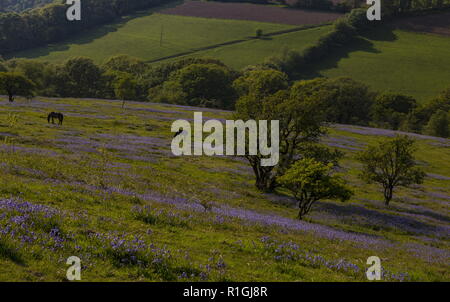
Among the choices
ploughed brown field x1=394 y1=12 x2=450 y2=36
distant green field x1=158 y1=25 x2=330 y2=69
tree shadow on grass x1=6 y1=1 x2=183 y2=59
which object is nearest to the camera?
distant green field x1=158 y1=25 x2=330 y2=69

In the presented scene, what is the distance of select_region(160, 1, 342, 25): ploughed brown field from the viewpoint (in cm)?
17788

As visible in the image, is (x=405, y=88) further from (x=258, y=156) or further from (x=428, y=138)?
(x=258, y=156)

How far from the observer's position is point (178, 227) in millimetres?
14930

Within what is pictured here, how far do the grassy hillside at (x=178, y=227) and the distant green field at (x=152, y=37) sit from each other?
123 m

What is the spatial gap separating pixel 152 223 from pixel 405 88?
136 metres

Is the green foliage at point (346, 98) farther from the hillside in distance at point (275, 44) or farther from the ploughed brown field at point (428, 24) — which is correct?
the ploughed brown field at point (428, 24)

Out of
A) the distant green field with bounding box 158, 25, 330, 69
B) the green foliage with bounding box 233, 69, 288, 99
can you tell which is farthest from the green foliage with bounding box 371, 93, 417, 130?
the distant green field with bounding box 158, 25, 330, 69

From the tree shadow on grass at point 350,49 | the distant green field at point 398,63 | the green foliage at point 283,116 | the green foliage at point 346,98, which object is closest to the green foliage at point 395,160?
the green foliage at point 283,116

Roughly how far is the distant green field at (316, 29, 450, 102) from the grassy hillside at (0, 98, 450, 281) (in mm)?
102730

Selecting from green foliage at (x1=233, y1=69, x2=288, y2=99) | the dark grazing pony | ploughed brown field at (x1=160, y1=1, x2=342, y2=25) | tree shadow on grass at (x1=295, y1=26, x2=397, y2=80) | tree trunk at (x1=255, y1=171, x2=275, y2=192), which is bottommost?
tree trunk at (x1=255, y1=171, x2=275, y2=192)

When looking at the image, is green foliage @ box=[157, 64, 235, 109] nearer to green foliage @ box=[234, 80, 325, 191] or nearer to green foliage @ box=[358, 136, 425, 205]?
green foliage @ box=[234, 80, 325, 191]

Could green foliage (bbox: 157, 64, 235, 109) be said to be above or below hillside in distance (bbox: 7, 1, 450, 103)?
below

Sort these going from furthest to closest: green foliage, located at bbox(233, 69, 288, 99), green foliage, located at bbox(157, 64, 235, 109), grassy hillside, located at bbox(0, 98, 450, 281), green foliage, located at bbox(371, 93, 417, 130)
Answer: green foliage, located at bbox(157, 64, 235, 109) < green foliage, located at bbox(233, 69, 288, 99) < green foliage, located at bbox(371, 93, 417, 130) < grassy hillside, located at bbox(0, 98, 450, 281)

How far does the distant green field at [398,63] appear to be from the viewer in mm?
133125
